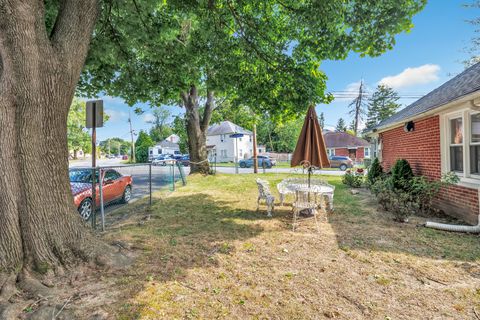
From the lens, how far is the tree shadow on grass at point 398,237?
4145mm

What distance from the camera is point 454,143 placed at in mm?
6156

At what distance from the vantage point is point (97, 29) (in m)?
6.43

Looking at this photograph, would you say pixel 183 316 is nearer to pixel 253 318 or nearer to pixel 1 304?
pixel 253 318

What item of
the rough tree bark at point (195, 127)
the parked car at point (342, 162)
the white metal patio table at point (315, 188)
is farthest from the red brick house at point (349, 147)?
the white metal patio table at point (315, 188)

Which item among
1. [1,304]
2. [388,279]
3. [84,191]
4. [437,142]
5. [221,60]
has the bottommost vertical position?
[388,279]

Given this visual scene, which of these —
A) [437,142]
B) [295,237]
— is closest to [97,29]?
[295,237]

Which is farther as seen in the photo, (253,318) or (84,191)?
(84,191)

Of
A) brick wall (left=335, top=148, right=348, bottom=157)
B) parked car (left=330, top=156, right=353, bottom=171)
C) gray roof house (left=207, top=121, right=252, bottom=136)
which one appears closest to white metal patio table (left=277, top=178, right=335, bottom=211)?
parked car (left=330, top=156, right=353, bottom=171)

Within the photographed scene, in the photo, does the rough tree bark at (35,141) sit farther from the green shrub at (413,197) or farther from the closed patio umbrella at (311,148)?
the green shrub at (413,197)

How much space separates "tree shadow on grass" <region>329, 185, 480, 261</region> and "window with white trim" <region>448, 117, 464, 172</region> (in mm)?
1588

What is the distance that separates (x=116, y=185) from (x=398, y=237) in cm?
789

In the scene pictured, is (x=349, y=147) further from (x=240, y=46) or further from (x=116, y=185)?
(x=116, y=185)

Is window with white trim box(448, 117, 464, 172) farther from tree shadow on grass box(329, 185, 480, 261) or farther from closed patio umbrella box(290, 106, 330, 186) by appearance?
closed patio umbrella box(290, 106, 330, 186)

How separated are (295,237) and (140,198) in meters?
6.61
